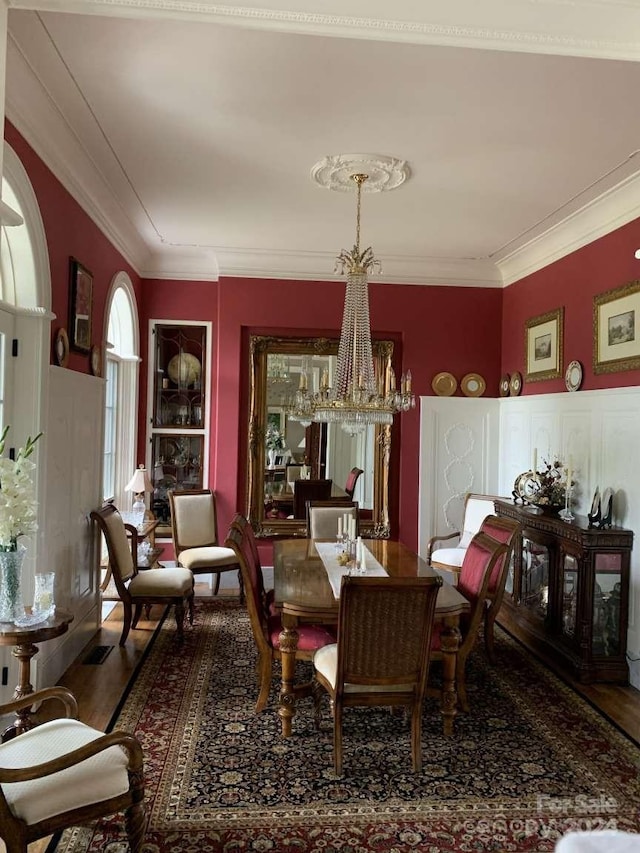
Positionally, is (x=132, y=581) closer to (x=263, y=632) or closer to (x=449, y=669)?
(x=263, y=632)

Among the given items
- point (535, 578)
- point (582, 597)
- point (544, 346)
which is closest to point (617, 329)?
point (544, 346)

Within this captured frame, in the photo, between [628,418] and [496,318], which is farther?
[496,318]

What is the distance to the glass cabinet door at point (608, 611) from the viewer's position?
405 cm

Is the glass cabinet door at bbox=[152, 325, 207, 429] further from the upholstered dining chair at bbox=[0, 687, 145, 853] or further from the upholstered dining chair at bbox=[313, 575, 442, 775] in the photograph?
the upholstered dining chair at bbox=[0, 687, 145, 853]

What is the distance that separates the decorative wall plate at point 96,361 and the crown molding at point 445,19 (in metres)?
2.76

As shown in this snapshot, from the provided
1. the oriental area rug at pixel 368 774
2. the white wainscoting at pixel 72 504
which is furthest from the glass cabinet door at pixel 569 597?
the white wainscoting at pixel 72 504

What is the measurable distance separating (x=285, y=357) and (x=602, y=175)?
10.5 feet

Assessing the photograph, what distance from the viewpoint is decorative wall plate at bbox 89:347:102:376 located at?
4516 millimetres

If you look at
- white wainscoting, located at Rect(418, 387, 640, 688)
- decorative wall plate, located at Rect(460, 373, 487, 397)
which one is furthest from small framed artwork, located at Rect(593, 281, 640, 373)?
decorative wall plate, located at Rect(460, 373, 487, 397)

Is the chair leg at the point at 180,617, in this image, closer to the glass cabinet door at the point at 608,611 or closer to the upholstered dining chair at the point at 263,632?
the upholstered dining chair at the point at 263,632

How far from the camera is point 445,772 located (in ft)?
9.71

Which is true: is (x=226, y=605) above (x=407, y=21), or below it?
below

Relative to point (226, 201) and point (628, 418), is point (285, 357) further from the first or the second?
point (628, 418)

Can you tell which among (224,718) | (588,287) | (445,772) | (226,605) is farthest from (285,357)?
(445,772)
